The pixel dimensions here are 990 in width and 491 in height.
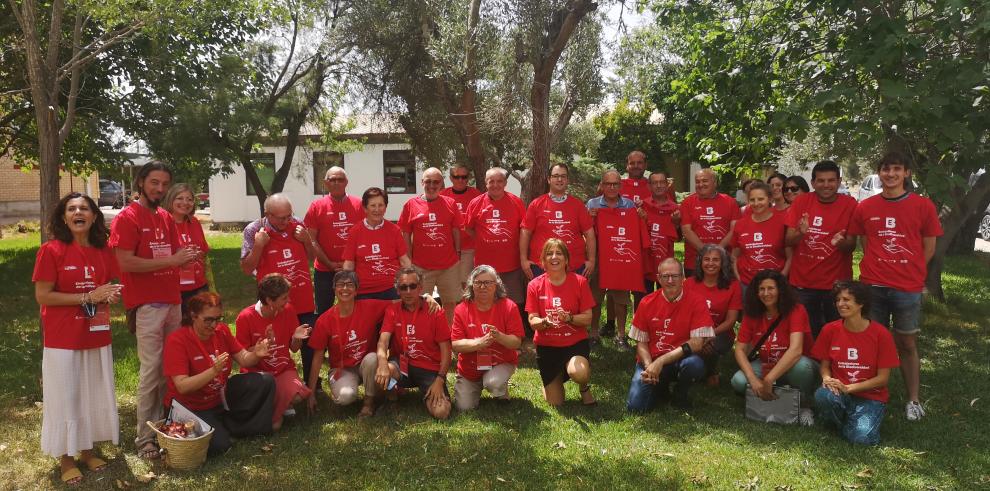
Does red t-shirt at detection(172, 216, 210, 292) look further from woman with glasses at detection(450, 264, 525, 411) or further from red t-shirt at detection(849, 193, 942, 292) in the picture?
red t-shirt at detection(849, 193, 942, 292)

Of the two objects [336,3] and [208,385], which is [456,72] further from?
[336,3]

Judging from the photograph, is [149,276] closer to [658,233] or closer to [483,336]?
[483,336]

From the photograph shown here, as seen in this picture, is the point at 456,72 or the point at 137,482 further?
the point at 456,72

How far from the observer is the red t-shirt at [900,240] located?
4.94m

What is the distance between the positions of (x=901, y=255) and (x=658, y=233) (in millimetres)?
2210

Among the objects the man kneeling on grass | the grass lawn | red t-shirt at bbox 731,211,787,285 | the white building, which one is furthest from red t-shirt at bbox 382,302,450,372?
the white building

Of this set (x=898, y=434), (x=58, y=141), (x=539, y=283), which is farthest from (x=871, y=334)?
(x=58, y=141)

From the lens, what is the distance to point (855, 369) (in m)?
4.58

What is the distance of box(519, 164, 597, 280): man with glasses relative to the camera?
6184 millimetres

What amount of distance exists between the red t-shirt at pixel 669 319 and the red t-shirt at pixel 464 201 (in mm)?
2098

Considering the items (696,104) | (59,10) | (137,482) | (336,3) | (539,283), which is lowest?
(137,482)

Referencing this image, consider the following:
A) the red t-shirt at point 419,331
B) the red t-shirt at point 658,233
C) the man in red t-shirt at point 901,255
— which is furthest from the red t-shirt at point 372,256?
the man in red t-shirt at point 901,255

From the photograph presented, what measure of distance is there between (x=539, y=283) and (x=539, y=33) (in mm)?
3757

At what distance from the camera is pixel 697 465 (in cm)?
411
